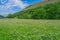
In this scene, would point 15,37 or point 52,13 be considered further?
point 52,13

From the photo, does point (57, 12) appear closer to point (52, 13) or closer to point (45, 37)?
point (52, 13)

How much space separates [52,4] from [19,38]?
51.3m

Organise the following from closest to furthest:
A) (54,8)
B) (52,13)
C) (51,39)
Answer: (51,39)
(52,13)
(54,8)

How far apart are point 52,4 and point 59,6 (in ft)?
9.53

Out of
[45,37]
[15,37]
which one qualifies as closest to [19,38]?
[15,37]

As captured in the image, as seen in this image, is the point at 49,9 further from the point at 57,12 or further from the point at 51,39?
the point at 51,39

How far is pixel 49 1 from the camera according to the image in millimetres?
56344

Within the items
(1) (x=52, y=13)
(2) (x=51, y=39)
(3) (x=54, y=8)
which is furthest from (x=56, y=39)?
(3) (x=54, y=8)

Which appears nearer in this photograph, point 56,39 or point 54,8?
point 56,39

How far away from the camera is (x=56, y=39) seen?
5133mm

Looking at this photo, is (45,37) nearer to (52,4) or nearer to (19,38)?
(19,38)

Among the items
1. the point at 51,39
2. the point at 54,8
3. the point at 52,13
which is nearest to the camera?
the point at 51,39

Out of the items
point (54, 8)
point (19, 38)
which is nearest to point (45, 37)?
point (19, 38)

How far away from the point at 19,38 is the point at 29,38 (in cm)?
24
